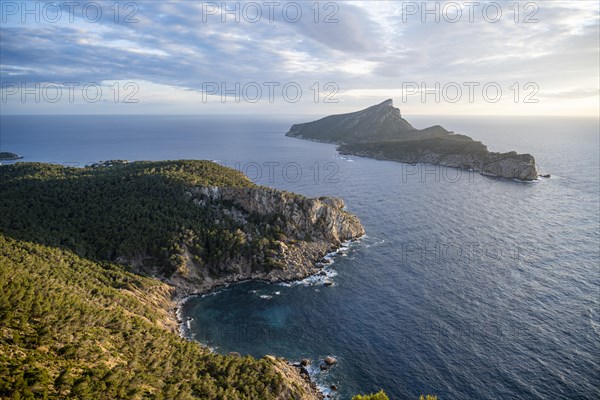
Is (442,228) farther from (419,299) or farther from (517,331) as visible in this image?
(517,331)

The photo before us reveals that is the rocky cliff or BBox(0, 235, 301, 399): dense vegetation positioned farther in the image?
the rocky cliff

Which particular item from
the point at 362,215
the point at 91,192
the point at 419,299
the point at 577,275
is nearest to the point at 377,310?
the point at 419,299

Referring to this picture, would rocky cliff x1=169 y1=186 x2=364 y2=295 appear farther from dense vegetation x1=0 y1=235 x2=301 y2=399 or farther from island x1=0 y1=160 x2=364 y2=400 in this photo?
dense vegetation x1=0 y1=235 x2=301 y2=399

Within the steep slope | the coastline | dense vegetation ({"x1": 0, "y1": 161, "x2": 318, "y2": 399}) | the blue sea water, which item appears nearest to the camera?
dense vegetation ({"x1": 0, "y1": 161, "x2": 318, "y2": 399})

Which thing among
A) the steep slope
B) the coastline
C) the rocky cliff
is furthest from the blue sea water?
the steep slope

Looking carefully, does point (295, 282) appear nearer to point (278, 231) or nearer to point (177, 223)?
point (278, 231)
